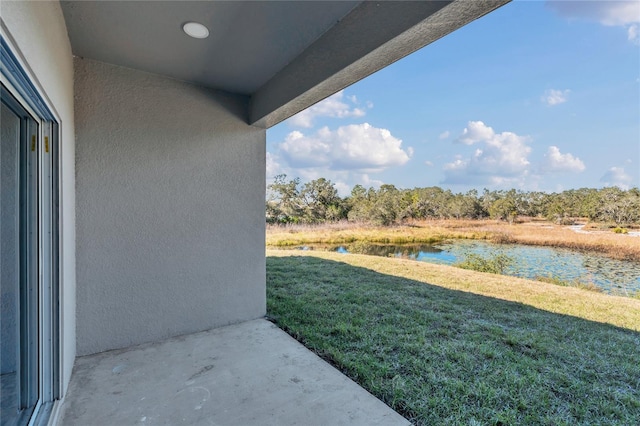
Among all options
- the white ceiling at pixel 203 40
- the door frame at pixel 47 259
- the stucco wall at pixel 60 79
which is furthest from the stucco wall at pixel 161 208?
the door frame at pixel 47 259

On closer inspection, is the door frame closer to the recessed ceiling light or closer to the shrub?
the recessed ceiling light

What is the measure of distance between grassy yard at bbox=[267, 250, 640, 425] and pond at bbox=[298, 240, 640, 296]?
1013 mm

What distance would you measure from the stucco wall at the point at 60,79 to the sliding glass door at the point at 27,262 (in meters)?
0.09

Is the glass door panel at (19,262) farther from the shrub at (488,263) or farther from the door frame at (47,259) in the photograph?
the shrub at (488,263)

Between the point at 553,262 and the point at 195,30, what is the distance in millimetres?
7923

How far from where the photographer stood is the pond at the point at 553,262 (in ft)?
17.2

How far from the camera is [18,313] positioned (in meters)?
1.44

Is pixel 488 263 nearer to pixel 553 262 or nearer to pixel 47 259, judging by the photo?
pixel 553 262

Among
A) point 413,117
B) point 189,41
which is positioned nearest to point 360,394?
point 189,41

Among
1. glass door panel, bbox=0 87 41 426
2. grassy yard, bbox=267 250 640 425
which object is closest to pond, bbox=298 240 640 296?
grassy yard, bbox=267 250 640 425

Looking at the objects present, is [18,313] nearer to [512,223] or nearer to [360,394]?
[360,394]

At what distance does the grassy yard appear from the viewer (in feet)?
5.84

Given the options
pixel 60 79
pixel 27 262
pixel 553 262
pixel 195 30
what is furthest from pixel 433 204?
pixel 27 262

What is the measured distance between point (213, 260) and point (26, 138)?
1.75m
